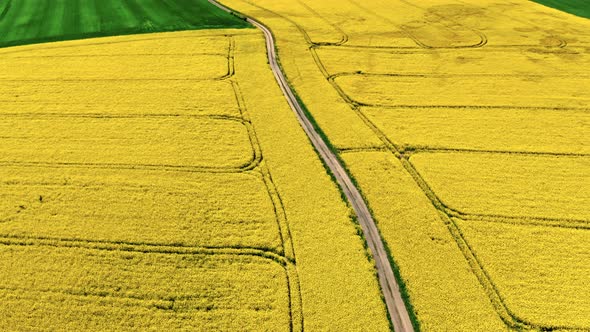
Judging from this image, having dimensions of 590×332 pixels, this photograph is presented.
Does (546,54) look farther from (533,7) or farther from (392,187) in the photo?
(392,187)

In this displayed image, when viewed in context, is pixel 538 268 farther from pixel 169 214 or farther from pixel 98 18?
pixel 98 18

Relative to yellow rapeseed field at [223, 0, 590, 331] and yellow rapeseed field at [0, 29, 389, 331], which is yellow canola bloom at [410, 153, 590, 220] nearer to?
yellow rapeseed field at [223, 0, 590, 331]

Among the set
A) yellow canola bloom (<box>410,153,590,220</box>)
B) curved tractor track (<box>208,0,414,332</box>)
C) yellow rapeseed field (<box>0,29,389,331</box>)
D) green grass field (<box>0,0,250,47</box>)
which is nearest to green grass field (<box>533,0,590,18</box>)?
yellow canola bloom (<box>410,153,590,220</box>)

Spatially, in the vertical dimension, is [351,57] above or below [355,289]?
above

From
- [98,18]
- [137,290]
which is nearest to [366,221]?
[137,290]

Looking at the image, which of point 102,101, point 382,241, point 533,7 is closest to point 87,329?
point 382,241

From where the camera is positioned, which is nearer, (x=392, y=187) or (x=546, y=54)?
(x=392, y=187)
